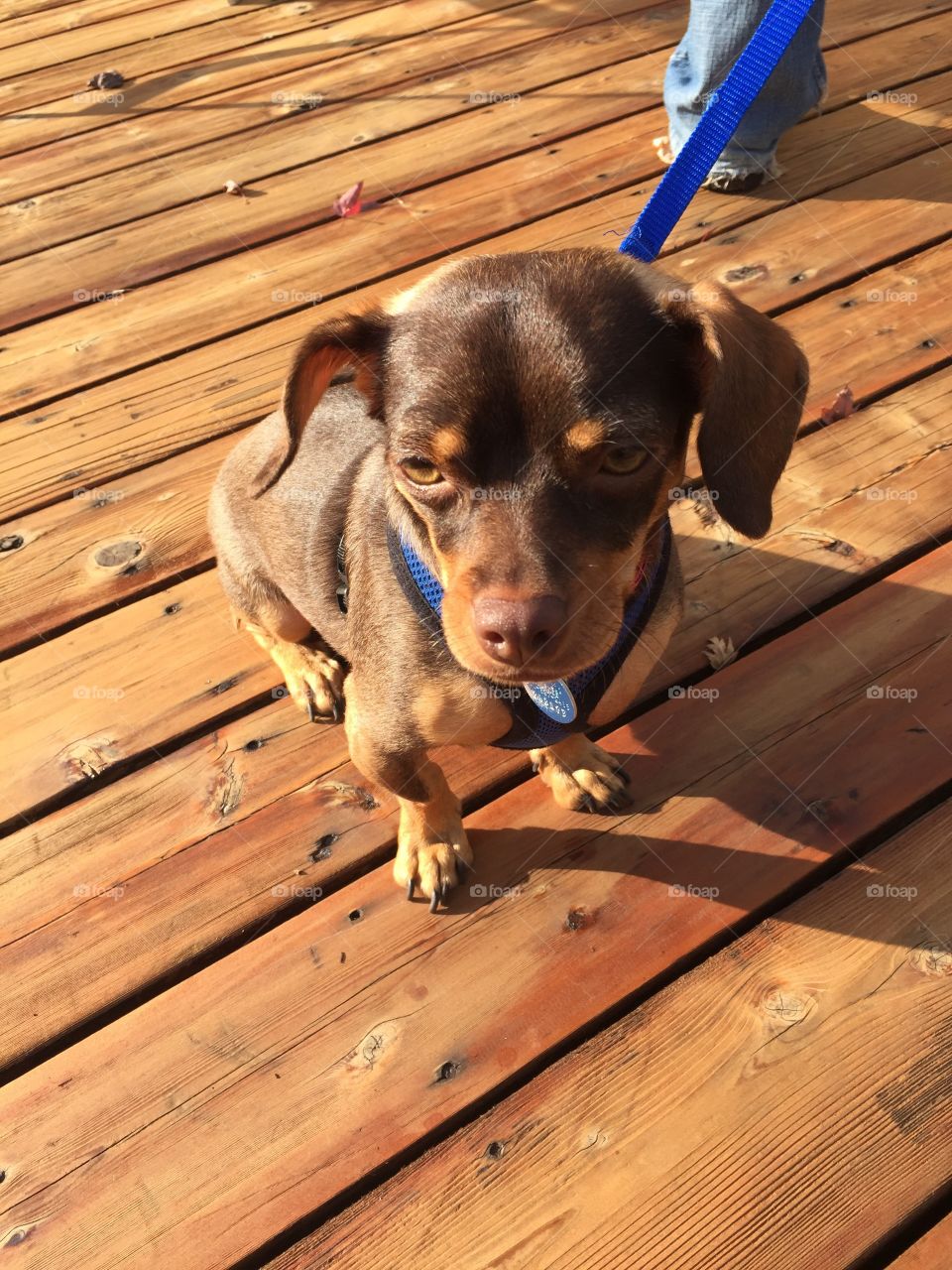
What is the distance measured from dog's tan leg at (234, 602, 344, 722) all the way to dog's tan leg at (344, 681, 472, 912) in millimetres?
427

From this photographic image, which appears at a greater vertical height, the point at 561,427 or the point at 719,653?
the point at 561,427

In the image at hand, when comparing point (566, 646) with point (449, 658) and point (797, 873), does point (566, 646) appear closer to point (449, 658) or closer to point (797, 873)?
point (449, 658)

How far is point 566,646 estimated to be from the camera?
73.5 inches

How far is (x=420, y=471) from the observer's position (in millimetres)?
2014

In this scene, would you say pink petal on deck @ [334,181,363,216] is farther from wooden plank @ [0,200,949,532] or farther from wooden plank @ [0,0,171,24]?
wooden plank @ [0,0,171,24]

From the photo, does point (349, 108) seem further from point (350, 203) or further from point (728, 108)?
point (728, 108)

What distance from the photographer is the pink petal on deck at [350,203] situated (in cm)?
452

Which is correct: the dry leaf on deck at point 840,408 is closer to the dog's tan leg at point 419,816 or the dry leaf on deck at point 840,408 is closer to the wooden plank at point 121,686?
the dog's tan leg at point 419,816

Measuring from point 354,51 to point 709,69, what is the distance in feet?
8.11

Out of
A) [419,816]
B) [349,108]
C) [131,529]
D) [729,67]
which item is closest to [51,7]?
[349,108]

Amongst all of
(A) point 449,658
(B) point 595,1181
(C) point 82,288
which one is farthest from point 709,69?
(B) point 595,1181

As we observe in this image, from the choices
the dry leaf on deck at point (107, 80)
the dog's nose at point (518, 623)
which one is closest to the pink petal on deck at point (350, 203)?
the dry leaf on deck at point (107, 80)

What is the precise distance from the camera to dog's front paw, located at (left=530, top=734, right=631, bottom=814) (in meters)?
2.68

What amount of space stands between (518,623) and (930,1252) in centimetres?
148
